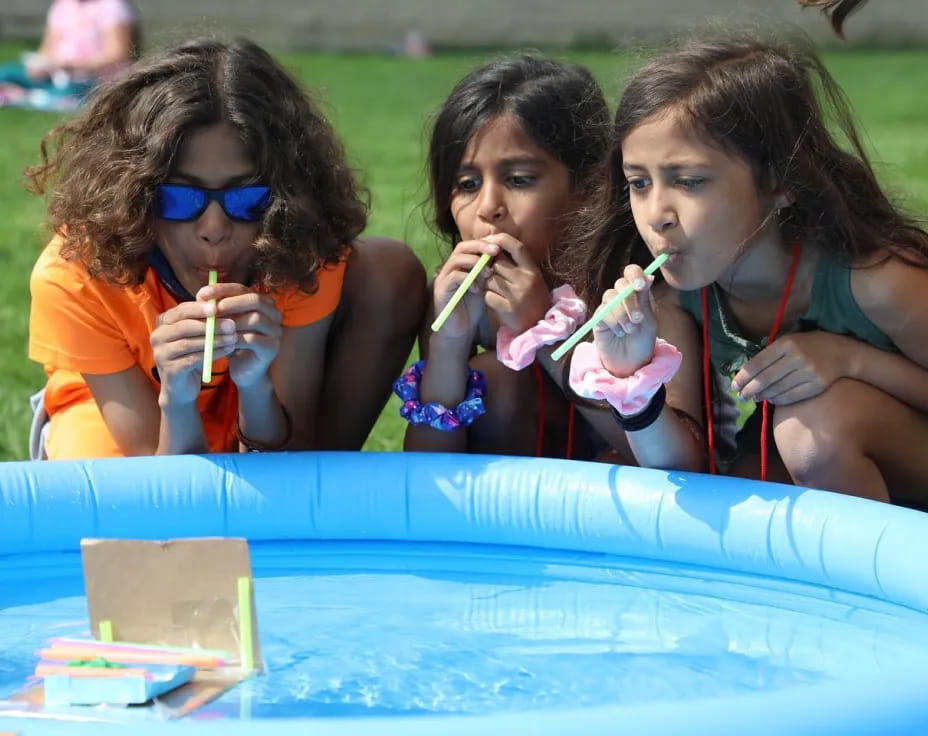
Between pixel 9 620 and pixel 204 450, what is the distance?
2.11 feet

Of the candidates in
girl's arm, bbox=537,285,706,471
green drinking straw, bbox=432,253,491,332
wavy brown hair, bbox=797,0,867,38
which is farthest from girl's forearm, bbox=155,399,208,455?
wavy brown hair, bbox=797,0,867,38

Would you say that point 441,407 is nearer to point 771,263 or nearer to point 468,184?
point 468,184

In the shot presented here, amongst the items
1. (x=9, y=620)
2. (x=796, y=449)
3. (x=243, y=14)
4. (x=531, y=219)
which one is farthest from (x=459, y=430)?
(x=243, y=14)

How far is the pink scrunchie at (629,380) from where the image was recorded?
2662 mm

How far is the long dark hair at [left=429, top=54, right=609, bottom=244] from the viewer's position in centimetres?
312

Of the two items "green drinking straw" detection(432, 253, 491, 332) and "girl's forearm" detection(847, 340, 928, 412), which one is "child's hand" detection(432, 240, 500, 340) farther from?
"girl's forearm" detection(847, 340, 928, 412)

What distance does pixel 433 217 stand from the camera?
336 centimetres

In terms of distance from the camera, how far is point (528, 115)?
3111 millimetres

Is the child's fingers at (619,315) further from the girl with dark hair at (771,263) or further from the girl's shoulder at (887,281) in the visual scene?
the girl's shoulder at (887,281)

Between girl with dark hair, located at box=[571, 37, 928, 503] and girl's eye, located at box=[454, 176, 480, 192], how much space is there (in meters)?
0.28

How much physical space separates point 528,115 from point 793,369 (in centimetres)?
78

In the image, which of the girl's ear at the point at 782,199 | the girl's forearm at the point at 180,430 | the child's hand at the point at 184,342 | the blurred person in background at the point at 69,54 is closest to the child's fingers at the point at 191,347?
the child's hand at the point at 184,342

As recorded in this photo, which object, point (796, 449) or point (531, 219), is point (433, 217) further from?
point (796, 449)

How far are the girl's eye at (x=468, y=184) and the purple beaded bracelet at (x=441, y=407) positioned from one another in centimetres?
37
